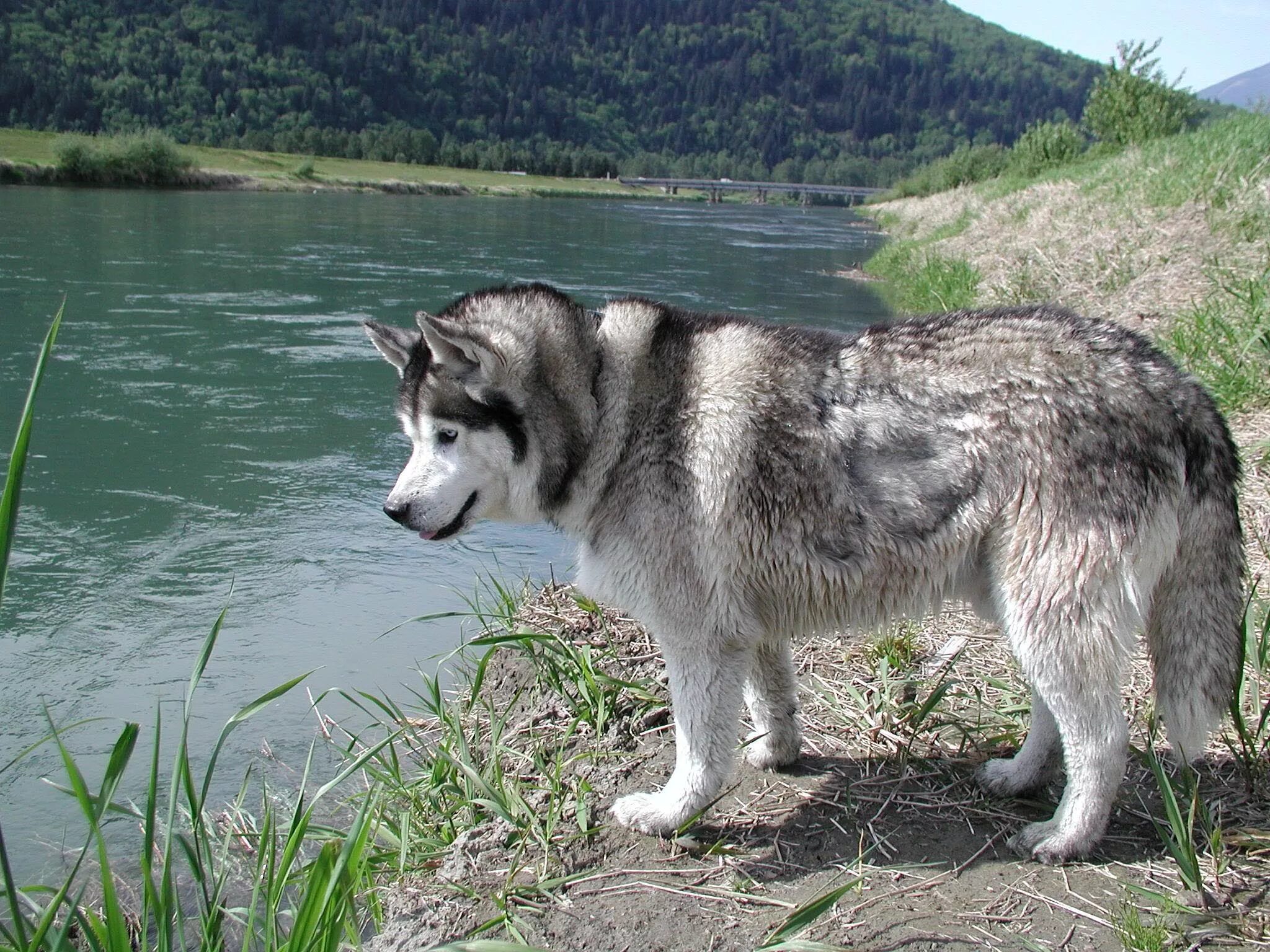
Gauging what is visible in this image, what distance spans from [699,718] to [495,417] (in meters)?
1.36

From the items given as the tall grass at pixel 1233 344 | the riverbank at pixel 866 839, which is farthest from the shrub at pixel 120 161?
the riverbank at pixel 866 839

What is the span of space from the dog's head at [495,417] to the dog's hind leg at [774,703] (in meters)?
1.11

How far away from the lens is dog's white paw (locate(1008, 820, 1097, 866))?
12.1 feet

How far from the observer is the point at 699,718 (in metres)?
3.89

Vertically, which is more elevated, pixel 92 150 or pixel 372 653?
pixel 92 150

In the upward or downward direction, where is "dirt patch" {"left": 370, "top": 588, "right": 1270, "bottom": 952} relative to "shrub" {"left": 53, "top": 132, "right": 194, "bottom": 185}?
downward

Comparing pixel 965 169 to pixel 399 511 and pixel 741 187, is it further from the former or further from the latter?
pixel 741 187

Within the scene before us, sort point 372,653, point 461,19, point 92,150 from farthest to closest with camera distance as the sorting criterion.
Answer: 1. point 461,19
2. point 92,150
3. point 372,653

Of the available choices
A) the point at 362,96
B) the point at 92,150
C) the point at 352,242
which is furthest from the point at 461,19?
the point at 352,242

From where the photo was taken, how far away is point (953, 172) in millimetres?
48562

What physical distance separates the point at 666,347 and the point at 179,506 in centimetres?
623

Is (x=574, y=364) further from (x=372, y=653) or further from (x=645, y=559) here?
(x=372, y=653)

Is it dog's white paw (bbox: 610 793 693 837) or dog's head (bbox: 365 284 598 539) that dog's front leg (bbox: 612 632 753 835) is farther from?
dog's head (bbox: 365 284 598 539)

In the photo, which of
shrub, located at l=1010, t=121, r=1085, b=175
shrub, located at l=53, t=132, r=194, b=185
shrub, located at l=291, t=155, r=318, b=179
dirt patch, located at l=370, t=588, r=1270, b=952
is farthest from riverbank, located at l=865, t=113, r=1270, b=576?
shrub, located at l=291, t=155, r=318, b=179
